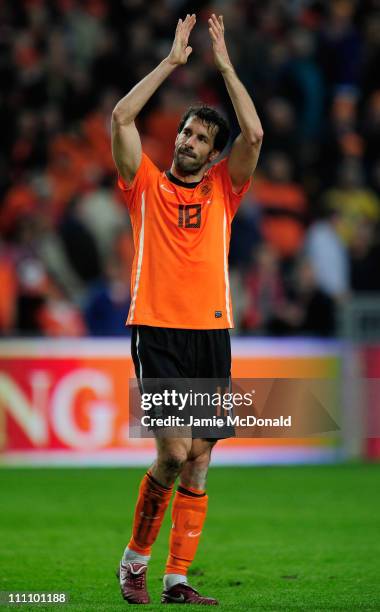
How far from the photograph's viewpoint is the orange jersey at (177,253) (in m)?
6.43

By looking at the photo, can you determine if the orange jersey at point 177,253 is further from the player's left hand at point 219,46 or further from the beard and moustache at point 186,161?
the player's left hand at point 219,46

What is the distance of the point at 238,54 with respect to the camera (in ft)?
52.8

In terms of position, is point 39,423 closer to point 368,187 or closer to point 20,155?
point 20,155

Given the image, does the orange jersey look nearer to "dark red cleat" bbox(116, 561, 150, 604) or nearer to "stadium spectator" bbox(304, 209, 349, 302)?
"dark red cleat" bbox(116, 561, 150, 604)

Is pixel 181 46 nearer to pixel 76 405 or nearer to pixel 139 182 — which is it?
pixel 139 182

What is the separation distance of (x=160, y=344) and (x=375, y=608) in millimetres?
1556

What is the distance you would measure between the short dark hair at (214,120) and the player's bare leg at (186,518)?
1449mm

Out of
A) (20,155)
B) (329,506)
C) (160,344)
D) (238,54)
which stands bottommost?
(329,506)

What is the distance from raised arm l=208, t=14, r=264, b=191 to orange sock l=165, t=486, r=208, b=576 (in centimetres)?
155

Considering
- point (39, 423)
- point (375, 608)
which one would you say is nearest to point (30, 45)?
point (39, 423)

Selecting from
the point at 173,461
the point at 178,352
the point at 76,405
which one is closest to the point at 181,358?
the point at 178,352

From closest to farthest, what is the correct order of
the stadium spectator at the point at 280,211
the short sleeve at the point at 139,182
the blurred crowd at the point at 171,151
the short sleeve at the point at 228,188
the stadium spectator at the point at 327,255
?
the short sleeve at the point at 139,182 < the short sleeve at the point at 228,188 < the blurred crowd at the point at 171,151 < the stadium spectator at the point at 327,255 < the stadium spectator at the point at 280,211

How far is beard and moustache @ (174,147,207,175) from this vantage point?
21.4 feet

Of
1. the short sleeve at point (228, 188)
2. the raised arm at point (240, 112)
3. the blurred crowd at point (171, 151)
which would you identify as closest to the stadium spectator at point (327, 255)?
the blurred crowd at point (171, 151)
